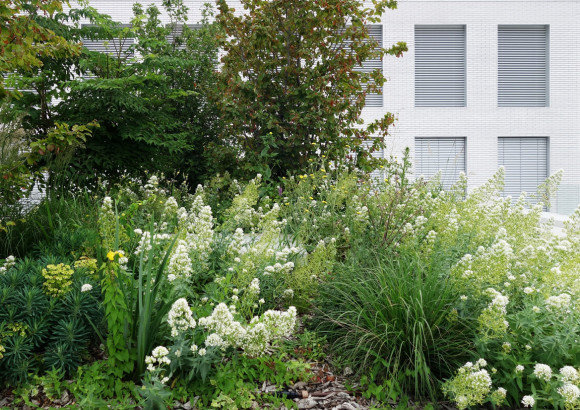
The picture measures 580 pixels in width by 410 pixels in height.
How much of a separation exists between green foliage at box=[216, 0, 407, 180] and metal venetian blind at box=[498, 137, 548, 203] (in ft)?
24.6

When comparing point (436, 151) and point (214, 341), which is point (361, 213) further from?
point (436, 151)

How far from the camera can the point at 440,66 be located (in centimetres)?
1308

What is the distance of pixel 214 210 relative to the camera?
5.99 m

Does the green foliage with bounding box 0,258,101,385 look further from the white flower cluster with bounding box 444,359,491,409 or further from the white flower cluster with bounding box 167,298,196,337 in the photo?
the white flower cluster with bounding box 444,359,491,409

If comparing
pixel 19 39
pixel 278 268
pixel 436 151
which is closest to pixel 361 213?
pixel 278 268

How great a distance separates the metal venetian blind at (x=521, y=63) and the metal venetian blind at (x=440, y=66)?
1128 millimetres

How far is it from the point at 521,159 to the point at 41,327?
13.0 m

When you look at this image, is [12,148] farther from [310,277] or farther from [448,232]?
[448,232]

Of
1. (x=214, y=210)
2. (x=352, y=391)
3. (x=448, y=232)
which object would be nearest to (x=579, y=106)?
(x=214, y=210)

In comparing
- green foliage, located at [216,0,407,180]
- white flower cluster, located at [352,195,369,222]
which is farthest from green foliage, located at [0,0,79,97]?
green foliage, located at [216,0,407,180]

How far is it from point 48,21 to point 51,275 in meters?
4.46

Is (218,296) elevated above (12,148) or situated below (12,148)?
below

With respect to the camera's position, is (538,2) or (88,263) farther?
(538,2)

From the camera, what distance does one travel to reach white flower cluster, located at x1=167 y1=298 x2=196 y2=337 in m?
2.17
